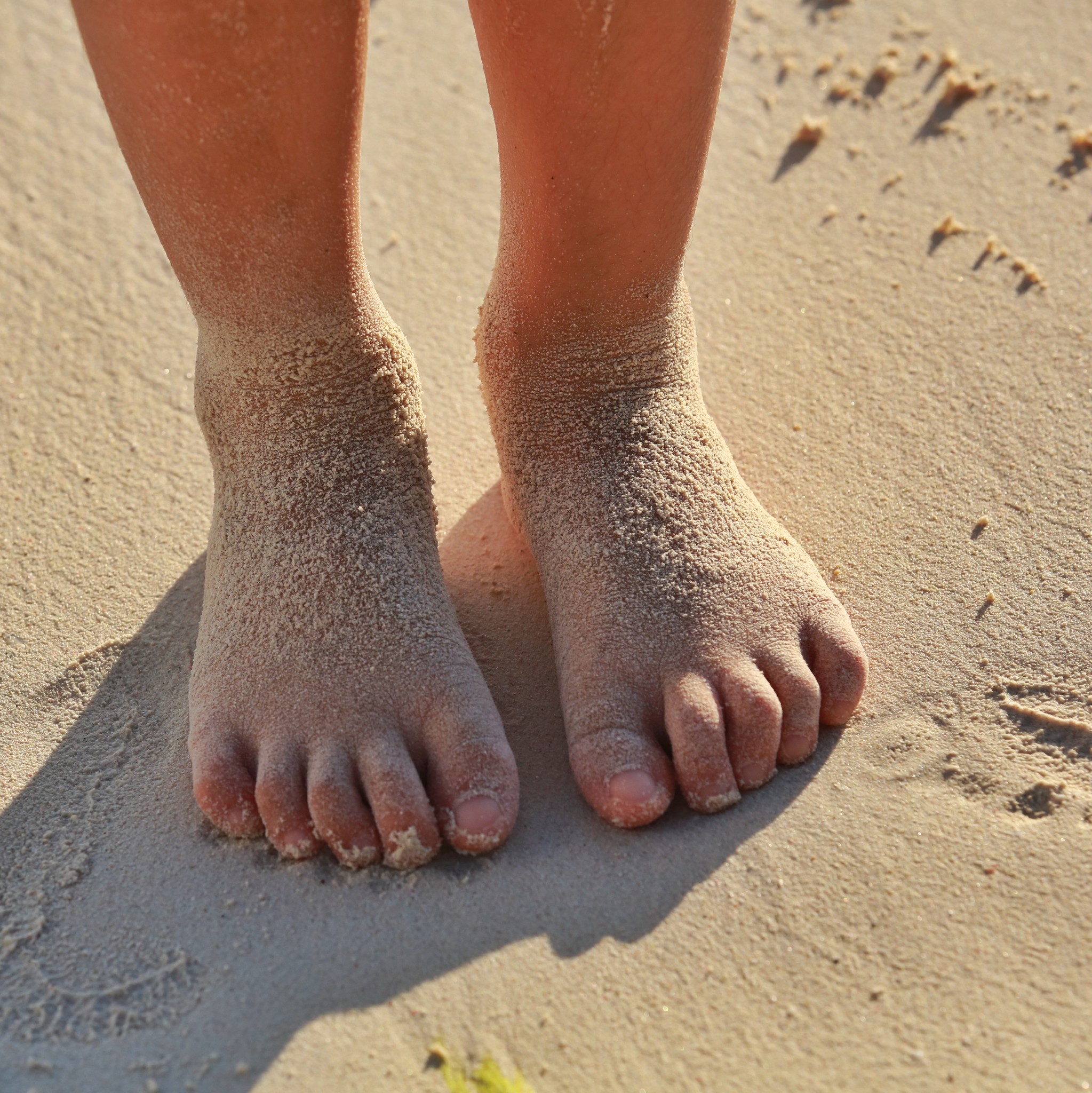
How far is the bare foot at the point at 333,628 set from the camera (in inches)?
46.6

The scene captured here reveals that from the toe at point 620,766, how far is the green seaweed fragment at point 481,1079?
0.28 m

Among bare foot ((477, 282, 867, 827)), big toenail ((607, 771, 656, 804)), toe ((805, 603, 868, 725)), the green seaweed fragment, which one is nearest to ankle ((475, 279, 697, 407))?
bare foot ((477, 282, 867, 827))

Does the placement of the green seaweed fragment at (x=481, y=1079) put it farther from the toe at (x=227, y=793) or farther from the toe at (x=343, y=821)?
the toe at (x=227, y=793)

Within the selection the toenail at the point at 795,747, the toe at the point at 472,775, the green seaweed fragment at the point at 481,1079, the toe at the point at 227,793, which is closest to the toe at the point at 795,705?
the toenail at the point at 795,747

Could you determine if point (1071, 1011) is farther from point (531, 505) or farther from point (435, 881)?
point (531, 505)

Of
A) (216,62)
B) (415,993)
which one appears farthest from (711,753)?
(216,62)

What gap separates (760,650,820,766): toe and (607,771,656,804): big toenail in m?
0.16

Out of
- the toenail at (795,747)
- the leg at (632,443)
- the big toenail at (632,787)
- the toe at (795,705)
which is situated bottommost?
the big toenail at (632,787)

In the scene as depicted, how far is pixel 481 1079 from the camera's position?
997 mm

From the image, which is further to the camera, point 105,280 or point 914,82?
point 914,82

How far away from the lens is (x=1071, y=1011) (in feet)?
3.33

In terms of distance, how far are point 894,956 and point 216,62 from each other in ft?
3.40

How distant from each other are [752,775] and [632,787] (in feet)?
0.45

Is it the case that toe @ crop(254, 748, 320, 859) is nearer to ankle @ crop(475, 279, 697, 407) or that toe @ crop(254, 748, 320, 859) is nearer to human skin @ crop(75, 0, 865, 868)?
human skin @ crop(75, 0, 865, 868)
